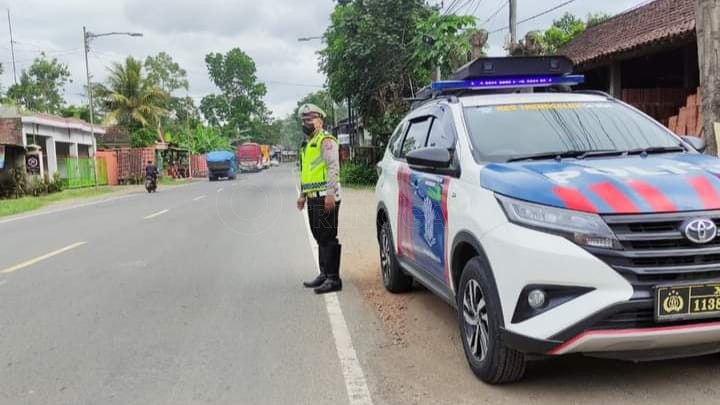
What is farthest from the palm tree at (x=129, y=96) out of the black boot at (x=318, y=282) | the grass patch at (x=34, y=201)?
the black boot at (x=318, y=282)

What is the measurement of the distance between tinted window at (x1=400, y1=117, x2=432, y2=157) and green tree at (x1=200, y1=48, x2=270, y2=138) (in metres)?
88.0

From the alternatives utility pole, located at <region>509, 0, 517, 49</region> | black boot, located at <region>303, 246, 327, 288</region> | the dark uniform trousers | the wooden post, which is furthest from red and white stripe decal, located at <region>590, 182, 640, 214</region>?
the wooden post

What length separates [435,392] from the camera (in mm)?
3809

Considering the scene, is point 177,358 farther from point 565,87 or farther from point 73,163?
point 73,163

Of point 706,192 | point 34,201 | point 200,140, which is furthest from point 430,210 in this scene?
point 200,140

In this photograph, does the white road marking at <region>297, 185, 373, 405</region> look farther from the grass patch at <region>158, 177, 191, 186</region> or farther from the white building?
the grass patch at <region>158, 177, 191, 186</region>

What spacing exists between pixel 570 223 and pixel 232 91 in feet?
306

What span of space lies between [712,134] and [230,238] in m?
7.67

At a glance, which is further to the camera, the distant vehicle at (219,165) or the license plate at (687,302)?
the distant vehicle at (219,165)

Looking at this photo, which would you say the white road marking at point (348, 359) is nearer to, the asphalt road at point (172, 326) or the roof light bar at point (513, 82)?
the asphalt road at point (172, 326)

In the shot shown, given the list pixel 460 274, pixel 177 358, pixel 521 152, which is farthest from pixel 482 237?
pixel 177 358

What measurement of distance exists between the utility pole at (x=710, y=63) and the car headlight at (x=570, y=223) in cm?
338

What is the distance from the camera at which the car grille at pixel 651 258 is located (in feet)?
10.4

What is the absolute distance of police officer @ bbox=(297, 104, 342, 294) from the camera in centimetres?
639
